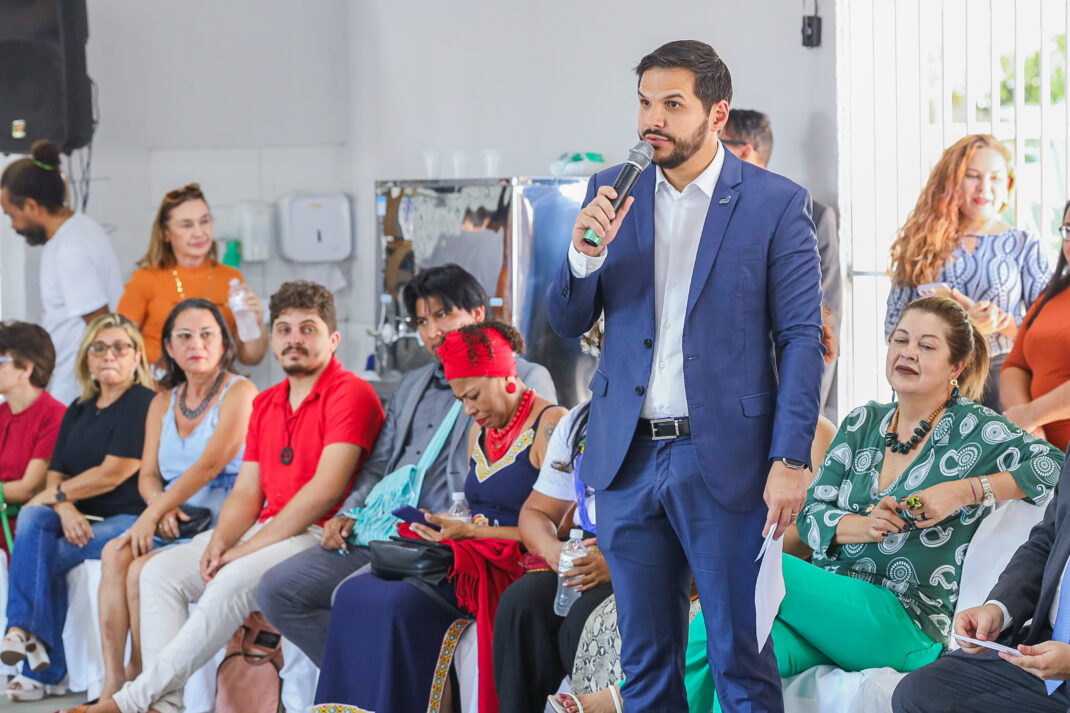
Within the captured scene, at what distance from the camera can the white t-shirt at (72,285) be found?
556 cm

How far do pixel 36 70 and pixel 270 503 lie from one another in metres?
3.22

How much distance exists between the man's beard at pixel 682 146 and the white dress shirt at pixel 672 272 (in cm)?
8

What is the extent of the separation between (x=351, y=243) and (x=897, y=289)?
3.63m

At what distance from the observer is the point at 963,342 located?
3.00m

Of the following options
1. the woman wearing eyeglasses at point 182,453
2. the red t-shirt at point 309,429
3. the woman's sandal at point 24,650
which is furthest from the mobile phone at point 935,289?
the woman's sandal at point 24,650

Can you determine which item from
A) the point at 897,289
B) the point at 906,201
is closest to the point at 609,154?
the point at 906,201

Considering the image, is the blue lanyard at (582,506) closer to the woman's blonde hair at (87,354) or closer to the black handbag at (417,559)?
the black handbag at (417,559)

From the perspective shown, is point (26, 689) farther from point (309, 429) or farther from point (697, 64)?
point (697, 64)

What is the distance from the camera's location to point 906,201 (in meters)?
4.54

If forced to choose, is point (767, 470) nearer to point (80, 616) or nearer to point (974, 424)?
point (974, 424)

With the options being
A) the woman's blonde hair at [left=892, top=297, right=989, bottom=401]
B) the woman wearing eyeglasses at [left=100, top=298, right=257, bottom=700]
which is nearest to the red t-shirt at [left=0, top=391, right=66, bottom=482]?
the woman wearing eyeglasses at [left=100, top=298, right=257, bottom=700]

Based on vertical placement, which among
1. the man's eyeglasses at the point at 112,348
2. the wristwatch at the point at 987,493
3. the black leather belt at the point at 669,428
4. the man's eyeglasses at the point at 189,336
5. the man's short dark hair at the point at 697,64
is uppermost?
the man's short dark hair at the point at 697,64

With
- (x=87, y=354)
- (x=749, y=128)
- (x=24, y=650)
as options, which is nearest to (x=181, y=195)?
(x=87, y=354)

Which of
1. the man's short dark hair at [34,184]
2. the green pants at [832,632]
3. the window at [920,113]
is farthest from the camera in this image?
the man's short dark hair at [34,184]
